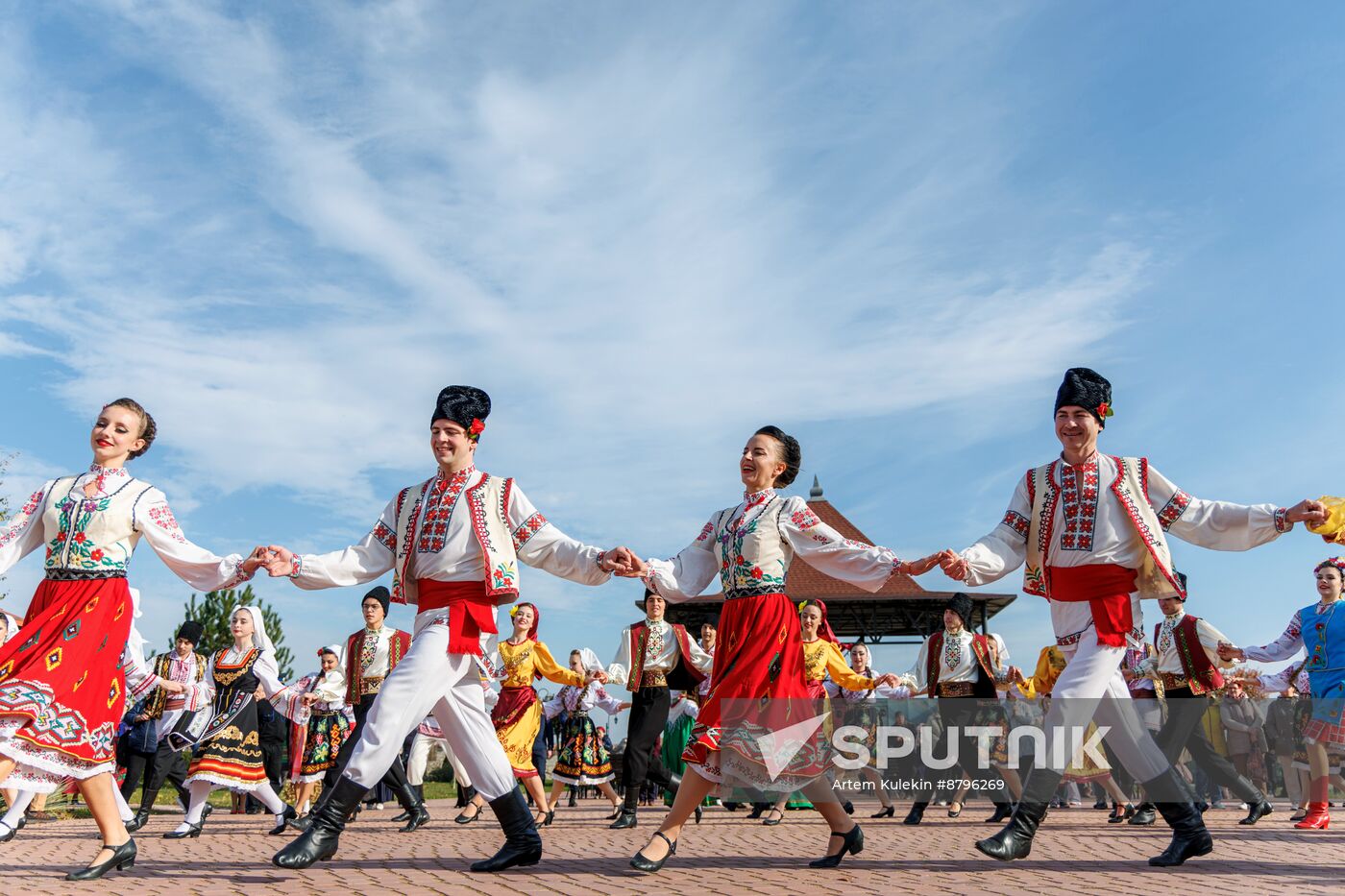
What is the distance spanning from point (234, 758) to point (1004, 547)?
6475mm

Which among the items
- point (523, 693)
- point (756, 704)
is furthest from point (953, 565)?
point (523, 693)

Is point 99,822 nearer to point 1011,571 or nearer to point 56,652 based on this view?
point 56,652

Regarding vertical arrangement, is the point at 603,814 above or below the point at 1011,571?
below

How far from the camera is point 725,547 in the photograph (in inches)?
230

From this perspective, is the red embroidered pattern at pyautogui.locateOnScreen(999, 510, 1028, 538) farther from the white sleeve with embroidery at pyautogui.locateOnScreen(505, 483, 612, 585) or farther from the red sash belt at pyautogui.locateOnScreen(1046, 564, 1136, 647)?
the white sleeve with embroidery at pyautogui.locateOnScreen(505, 483, 612, 585)

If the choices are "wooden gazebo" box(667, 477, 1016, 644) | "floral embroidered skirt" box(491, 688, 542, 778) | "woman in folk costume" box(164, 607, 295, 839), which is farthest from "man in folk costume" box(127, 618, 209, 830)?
"wooden gazebo" box(667, 477, 1016, 644)

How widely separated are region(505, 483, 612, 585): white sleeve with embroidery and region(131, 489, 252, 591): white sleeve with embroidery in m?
1.33

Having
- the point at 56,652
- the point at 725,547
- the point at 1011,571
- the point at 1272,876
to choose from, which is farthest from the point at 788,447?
the point at 56,652

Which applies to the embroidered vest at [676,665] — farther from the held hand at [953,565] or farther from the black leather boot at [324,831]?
the black leather boot at [324,831]

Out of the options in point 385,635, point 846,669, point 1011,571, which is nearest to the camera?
point 1011,571

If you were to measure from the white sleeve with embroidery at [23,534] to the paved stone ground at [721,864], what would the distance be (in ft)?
5.05

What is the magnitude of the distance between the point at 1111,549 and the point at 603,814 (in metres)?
8.40

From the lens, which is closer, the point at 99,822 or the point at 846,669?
the point at 99,822

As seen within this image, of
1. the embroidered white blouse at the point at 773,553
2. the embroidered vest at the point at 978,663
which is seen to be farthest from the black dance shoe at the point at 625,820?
the embroidered white blouse at the point at 773,553
